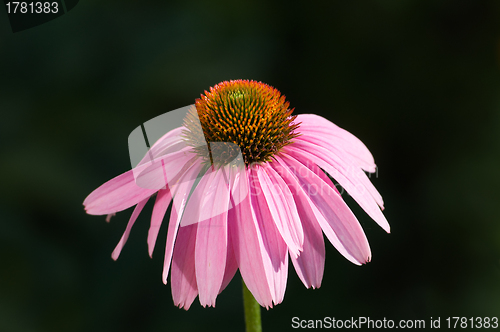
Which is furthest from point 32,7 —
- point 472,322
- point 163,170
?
point 472,322

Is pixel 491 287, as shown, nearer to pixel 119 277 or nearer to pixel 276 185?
pixel 276 185

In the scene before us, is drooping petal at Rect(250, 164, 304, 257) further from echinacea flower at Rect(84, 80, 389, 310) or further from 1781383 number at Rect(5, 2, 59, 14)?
1781383 number at Rect(5, 2, 59, 14)

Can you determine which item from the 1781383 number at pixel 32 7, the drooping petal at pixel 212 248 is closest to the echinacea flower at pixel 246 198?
the drooping petal at pixel 212 248

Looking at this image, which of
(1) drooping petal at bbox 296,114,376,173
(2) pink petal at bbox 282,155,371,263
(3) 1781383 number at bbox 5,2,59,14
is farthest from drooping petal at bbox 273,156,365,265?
(3) 1781383 number at bbox 5,2,59,14

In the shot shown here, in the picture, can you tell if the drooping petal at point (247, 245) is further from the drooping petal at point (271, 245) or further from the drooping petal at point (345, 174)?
the drooping petal at point (345, 174)

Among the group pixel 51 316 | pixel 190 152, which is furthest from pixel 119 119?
pixel 190 152

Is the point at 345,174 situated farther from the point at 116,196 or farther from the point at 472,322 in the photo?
the point at 472,322
